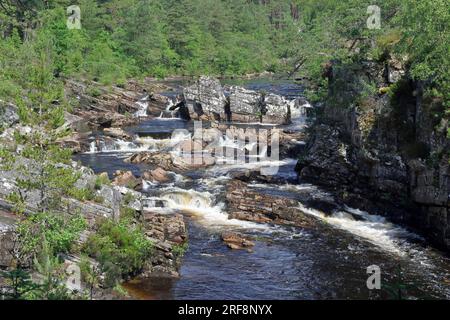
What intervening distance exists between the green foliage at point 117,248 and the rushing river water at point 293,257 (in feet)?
3.01

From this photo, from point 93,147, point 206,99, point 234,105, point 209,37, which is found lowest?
point 93,147

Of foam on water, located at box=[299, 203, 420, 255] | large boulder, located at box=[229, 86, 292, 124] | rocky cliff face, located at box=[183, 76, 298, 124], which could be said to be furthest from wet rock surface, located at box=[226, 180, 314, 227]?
rocky cliff face, located at box=[183, 76, 298, 124]

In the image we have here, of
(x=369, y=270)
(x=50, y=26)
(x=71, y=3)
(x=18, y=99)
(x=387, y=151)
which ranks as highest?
(x=71, y=3)

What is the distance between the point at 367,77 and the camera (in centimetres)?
3198

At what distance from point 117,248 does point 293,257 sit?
841 centimetres

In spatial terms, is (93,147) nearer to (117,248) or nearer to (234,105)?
(234,105)

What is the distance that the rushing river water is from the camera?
20.4 meters

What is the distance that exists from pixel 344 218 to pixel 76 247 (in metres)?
16.1

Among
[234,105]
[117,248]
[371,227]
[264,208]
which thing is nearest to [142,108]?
[234,105]

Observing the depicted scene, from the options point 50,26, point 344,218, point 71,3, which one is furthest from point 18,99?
point 71,3

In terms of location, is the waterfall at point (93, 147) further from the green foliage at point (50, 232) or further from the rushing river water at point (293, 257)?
the green foliage at point (50, 232)

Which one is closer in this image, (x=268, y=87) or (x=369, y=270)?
(x=369, y=270)

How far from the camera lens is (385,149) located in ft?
96.7
